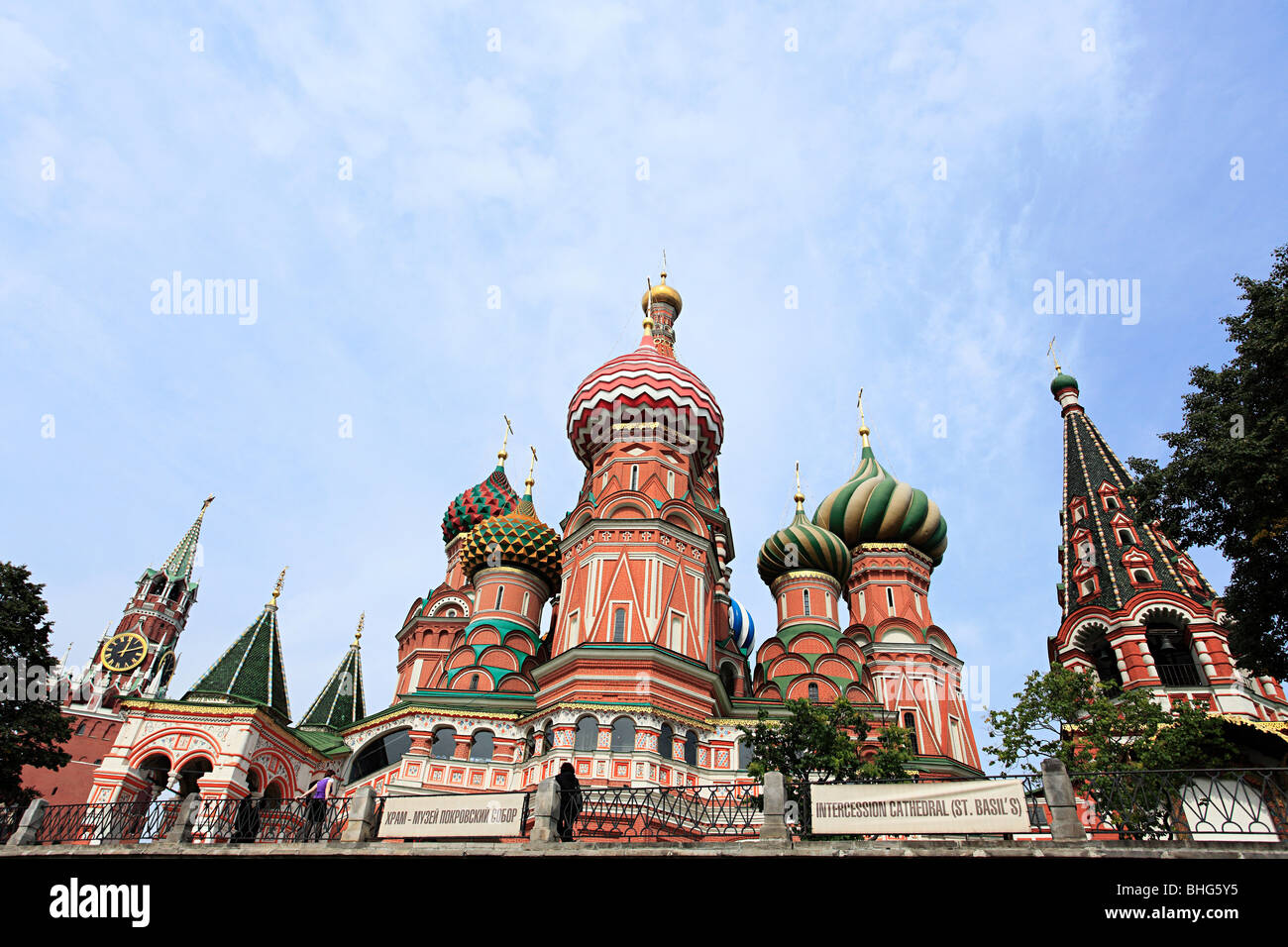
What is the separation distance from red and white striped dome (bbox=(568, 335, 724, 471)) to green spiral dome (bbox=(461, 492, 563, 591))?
3.20 metres

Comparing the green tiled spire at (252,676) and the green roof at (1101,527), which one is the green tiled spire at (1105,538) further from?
the green tiled spire at (252,676)

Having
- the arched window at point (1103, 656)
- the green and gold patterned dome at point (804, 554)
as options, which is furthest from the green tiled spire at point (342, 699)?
the arched window at point (1103, 656)

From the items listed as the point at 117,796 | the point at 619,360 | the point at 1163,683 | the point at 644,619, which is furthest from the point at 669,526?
the point at 117,796

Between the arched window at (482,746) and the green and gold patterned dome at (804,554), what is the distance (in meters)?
13.7

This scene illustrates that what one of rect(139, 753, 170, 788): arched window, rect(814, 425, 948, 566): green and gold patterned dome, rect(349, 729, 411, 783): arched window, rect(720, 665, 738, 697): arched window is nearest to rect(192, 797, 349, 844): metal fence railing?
rect(349, 729, 411, 783): arched window

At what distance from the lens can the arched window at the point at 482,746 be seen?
23328mm

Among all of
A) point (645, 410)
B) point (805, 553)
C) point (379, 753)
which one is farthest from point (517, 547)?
point (805, 553)

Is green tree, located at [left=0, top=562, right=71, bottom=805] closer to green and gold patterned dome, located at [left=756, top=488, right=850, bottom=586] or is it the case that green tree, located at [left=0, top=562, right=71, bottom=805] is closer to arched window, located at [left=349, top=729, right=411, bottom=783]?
arched window, located at [left=349, top=729, right=411, bottom=783]

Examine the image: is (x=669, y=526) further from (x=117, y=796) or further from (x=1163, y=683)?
(x=117, y=796)

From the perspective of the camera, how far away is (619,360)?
31656 millimetres

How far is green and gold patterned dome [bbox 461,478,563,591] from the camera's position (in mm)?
29781

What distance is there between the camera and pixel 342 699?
34.1 meters

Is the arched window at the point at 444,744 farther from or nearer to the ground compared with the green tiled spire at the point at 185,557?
nearer to the ground
